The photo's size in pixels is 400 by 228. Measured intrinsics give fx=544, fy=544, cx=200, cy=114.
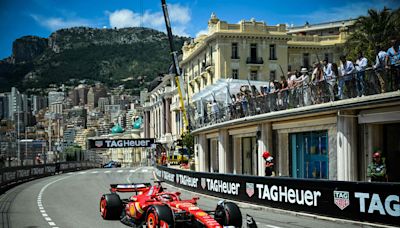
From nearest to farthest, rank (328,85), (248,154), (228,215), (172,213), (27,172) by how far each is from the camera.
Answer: (172,213) → (228,215) → (328,85) → (248,154) → (27,172)

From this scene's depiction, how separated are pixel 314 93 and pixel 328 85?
119cm

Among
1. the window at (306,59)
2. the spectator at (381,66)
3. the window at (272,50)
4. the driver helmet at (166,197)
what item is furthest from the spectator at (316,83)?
the window at (306,59)

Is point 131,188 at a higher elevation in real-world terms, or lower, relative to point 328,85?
lower

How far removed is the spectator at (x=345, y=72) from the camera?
19.0 m

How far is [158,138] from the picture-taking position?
112 meters

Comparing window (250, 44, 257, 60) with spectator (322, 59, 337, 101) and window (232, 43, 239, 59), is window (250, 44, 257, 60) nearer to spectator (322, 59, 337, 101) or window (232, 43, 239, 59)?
window (232, 43, 239, 59)

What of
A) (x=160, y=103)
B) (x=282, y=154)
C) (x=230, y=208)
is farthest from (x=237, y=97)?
(x=160, y=103)

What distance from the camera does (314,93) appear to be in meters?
21.5

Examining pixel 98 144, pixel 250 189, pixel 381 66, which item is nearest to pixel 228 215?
pixel 250 189

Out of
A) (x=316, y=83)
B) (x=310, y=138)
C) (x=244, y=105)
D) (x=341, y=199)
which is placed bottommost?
(x=341, y=199)

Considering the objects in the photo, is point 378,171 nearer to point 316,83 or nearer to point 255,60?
point 316,83

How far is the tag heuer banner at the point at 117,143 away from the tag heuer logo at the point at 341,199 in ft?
240

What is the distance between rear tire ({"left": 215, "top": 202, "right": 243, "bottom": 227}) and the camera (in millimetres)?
11906

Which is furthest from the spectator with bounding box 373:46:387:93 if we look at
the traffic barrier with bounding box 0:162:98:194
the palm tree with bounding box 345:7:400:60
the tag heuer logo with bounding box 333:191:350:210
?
the palm tree with bounding box 345:7:400:60
